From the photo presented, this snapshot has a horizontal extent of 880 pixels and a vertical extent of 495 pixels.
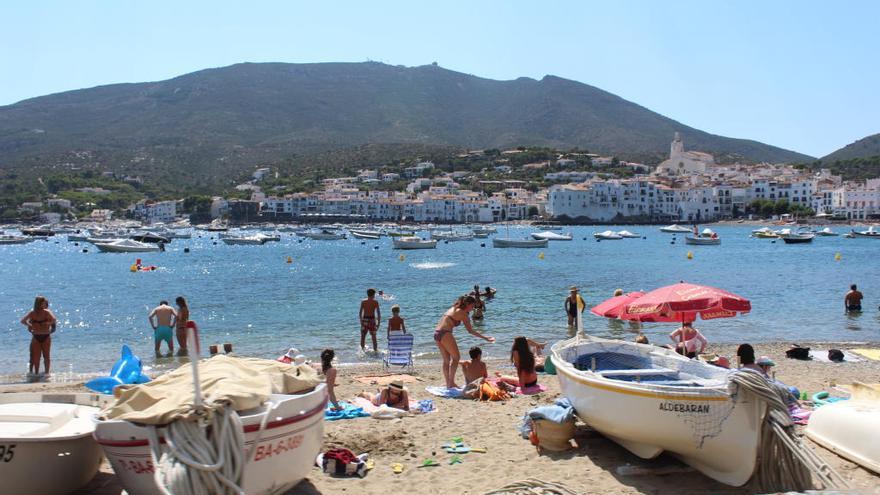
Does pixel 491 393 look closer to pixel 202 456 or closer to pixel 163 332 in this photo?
pixel 202 456

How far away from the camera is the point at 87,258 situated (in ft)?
201

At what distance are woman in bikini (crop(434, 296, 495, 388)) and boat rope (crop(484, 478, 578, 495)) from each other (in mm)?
4251

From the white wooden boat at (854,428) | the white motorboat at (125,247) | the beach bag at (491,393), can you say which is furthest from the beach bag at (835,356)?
the white motorboat at (125,247)

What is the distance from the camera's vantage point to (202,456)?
5.21 metres

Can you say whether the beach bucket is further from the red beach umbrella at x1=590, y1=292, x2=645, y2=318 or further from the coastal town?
the coastal town

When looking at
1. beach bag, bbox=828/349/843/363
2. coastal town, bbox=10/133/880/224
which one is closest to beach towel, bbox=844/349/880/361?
beach bag, bbox=828/349/843/363

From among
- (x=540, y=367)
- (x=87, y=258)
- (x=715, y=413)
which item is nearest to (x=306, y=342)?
(x=540, y=367)

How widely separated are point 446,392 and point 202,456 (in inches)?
220

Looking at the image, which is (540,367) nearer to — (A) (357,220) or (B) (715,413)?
(B) (715,413)

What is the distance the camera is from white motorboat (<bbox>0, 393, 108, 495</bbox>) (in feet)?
18.8

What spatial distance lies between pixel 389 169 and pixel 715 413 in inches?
6826

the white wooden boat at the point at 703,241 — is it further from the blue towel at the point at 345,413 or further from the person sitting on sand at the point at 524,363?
the blue towel at the point at 345,413

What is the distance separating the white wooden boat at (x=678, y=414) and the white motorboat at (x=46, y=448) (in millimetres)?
4574

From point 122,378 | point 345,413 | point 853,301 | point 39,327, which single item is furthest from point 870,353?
point 39,327
